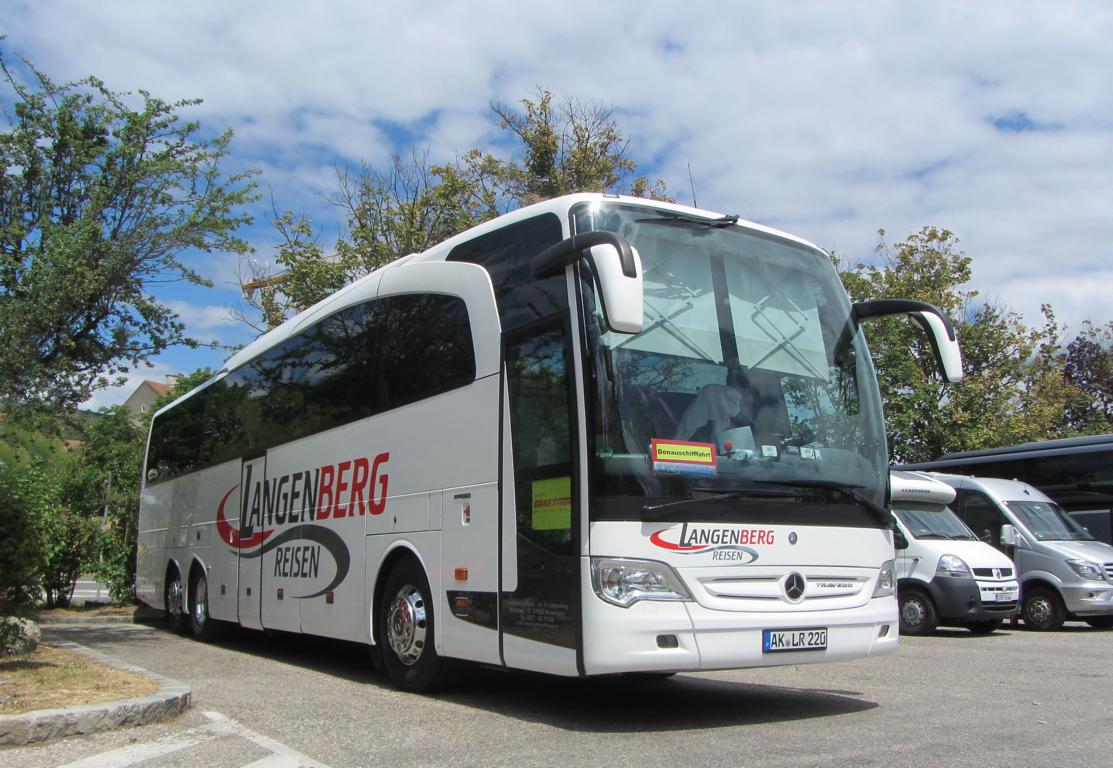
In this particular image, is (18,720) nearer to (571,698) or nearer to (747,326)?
(571,698)

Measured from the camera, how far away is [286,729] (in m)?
7.01

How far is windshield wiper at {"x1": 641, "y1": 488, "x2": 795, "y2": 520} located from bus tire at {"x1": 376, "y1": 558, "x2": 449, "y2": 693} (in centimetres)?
251

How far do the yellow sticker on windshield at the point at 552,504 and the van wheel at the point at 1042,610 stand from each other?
41.9 ft

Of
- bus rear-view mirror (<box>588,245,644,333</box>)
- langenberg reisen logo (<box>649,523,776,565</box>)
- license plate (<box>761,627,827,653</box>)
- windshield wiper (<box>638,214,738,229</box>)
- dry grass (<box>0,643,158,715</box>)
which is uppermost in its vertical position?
windshield wiper (<box>638,214,738,229</box>)

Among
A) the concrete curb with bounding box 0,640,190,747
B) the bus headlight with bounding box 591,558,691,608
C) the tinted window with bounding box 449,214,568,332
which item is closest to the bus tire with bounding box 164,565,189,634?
the concrete curb with bounding box 0,640,190,747

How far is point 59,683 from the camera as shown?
7840mm

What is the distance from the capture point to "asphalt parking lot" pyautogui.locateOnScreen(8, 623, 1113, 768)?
19.5 feet

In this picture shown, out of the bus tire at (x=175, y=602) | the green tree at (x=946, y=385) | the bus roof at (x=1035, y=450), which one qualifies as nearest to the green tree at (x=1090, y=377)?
the green tree at (x=946, y=385)

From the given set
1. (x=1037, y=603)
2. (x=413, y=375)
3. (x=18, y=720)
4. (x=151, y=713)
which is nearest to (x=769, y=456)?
(x=413, y=375)

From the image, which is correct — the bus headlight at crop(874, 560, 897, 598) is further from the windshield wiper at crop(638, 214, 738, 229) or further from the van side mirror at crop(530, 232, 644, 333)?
the van side mirror at crop(530, 232, 644, 333)

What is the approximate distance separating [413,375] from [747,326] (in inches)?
121

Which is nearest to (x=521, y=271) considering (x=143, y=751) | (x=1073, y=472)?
(x=143, y=751)

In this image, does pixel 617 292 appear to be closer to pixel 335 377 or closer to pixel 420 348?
Result: pixel 420 348

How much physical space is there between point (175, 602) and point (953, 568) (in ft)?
37.3
